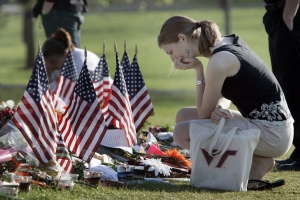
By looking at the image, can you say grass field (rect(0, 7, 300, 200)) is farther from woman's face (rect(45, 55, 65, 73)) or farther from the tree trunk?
woman's face (rect(45, 55, 65, 73))

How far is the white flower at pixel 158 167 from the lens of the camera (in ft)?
20.5

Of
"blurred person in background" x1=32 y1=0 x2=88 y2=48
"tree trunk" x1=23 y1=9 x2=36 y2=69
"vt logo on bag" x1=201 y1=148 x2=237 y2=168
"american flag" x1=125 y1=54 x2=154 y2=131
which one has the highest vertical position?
"tree trunk" x1=23 y1=9 x2=36 y2=69

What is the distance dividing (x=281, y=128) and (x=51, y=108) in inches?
76.5

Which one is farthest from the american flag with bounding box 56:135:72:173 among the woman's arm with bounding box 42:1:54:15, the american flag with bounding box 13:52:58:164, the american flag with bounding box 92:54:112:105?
the woman's arm with bounding box 42:1:54:15

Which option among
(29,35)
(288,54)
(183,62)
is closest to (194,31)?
(183,62)

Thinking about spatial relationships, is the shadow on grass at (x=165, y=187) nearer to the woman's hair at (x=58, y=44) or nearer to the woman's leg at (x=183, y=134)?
the woman's leg at (x=183, y=134)

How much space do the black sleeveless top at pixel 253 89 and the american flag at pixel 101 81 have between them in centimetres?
311

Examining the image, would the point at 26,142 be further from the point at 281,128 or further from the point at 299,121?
the point at 299,121

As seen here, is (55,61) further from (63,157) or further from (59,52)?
(63,157)

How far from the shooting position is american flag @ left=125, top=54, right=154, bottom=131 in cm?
768

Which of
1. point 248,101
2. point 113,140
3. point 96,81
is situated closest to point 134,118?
point 113,140

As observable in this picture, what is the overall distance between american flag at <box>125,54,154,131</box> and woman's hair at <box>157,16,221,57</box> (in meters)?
1.76

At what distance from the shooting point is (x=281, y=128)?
19.2ft

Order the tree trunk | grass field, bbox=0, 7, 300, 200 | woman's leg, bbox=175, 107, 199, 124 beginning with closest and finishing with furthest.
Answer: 1. grass field, bbox=0, 7, 300, 200
2. woman's leg, bbox=175, 107, 199, 124
3. the tree trunk
